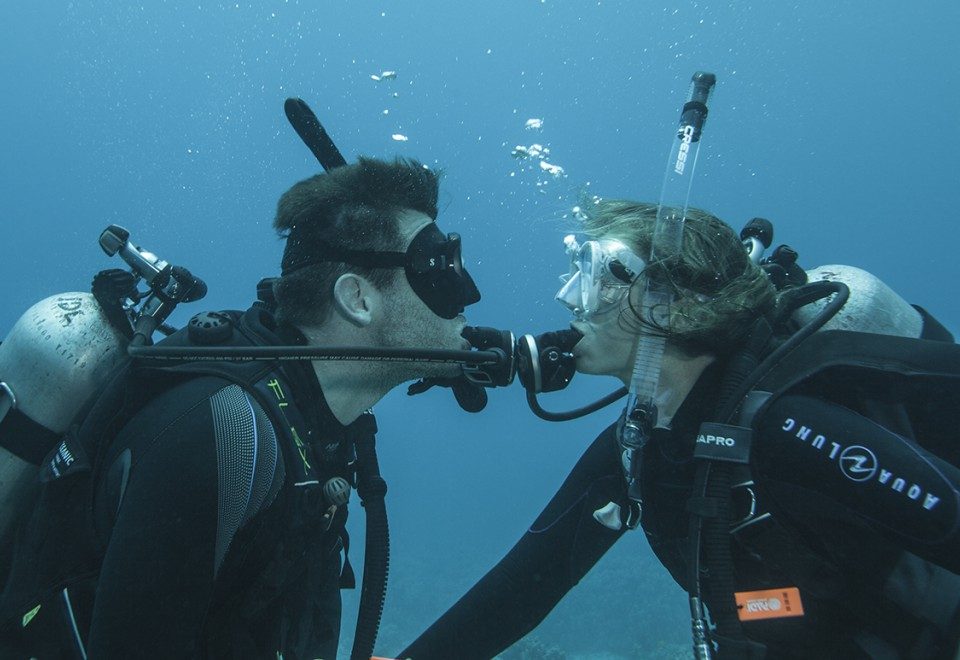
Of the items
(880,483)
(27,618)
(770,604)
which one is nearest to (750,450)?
(880,483)

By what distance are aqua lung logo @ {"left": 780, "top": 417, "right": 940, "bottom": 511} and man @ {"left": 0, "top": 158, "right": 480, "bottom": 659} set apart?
178 centimetres

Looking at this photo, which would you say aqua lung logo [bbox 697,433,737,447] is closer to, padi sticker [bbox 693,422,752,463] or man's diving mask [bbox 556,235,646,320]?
padi sticker [bbox 693,422,752,463]

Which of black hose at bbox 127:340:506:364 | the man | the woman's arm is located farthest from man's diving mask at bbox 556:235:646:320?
black hose at bbox 127:340:506:364

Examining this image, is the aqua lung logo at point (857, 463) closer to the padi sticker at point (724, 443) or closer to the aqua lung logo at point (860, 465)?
the aqua lung logo at point (860, 465)

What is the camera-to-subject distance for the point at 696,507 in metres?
2.26

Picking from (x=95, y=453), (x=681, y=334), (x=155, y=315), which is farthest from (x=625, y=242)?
(x=95, y=453)

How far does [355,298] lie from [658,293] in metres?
1.55

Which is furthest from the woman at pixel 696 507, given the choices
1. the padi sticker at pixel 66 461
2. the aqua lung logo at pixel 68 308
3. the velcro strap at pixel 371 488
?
the aqua lung logo at pixel 68 308

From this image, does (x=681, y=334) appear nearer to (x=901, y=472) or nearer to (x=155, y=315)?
(x=901, y=472)

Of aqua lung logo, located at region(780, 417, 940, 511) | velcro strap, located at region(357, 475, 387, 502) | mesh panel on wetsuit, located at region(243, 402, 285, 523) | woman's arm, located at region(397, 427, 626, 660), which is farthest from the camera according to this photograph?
woman's arm, located at region(397, 427, 626, 660)

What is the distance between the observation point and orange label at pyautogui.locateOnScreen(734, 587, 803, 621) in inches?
89.4

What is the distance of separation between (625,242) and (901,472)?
1.69 metres

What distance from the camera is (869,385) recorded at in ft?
6.56

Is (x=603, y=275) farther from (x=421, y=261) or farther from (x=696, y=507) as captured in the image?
(x=696, y=507)
